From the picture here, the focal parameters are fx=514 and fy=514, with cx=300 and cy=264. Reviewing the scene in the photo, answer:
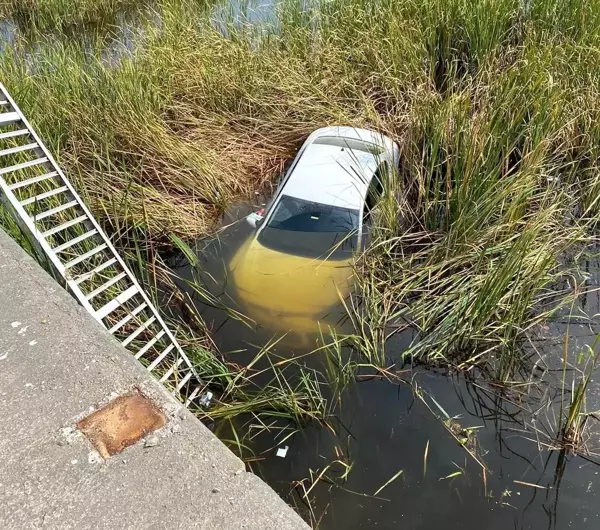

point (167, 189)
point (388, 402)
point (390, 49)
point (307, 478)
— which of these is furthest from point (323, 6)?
point (307, 478)

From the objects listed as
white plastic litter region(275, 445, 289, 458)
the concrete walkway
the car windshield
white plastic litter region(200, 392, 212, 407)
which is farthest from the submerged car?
the concrete walkway

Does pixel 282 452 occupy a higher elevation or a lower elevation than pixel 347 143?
lower

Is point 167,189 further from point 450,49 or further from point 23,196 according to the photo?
point 450,49

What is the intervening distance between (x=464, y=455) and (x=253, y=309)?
1463 mm

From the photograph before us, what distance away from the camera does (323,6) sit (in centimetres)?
559

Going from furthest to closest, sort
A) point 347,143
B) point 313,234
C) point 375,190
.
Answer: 1. point 347,143
2. point 375,190
3. point 313,234

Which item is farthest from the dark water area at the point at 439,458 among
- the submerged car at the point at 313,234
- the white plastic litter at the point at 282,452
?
the submerged car at the point at 313,234

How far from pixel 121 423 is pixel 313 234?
6.46 feet

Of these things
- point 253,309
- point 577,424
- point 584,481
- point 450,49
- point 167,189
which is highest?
point 450,49

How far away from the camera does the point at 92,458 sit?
5.78ft

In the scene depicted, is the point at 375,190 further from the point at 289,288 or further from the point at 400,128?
the point at 289,288

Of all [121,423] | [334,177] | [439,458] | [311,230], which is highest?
[121,423]

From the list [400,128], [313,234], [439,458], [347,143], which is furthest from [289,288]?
[400,128]

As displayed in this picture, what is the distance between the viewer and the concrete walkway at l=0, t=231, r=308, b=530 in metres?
1.63
